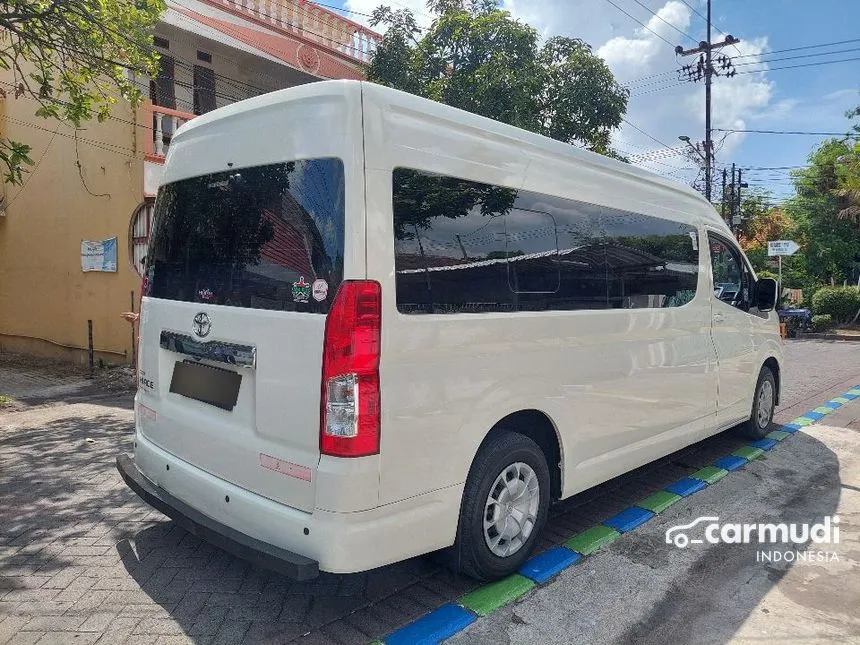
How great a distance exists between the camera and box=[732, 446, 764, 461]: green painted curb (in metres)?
5.43

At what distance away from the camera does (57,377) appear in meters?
9.80

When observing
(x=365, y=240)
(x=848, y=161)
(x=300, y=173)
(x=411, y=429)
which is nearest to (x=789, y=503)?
(x=411, y=429)

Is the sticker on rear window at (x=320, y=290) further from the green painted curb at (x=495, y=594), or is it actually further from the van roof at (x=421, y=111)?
the green painted curb at (x=495, y=594)

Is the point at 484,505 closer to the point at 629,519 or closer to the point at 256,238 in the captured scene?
the point at 629,519


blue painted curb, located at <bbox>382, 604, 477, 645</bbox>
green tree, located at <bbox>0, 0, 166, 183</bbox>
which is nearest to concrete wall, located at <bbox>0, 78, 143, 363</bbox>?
green tree, located at <bbox>0, 0, 166, 183</bbox>

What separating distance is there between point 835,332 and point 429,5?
1711 cm

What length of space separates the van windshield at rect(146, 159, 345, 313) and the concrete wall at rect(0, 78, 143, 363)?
7152mm

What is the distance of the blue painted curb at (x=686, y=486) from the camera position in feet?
14.8

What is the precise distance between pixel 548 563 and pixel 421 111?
2483 mm

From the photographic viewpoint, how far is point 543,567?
335 centimetres

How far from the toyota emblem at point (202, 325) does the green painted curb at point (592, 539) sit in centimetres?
238

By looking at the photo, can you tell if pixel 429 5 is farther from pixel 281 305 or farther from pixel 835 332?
pixel 835 332

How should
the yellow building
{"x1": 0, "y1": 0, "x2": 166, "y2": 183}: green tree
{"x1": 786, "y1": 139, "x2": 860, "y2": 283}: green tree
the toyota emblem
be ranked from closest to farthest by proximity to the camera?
the toyota emblem
{"x1": 0, "y1": 0, "x2": 166, "y2": 183}: green tree
the yellow building
{"x1": 786, "y1": 139, "x2": 860, "y2": 283}: green tree

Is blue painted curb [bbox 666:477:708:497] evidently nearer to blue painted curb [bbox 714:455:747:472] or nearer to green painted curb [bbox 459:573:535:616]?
blue painted curb [bbox 714:455:747:472]
